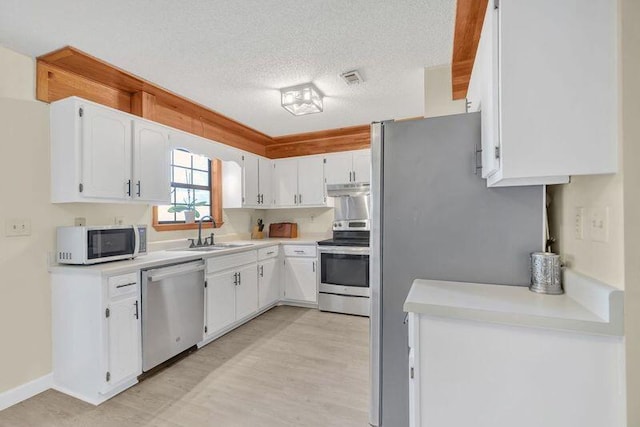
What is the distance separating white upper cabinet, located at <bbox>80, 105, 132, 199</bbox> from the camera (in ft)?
6.98

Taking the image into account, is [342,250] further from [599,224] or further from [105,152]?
[599,224]

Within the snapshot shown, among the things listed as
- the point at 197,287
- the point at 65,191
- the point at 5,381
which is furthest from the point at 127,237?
the point at 5,381

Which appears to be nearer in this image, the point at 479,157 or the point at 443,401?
the point at 443,401

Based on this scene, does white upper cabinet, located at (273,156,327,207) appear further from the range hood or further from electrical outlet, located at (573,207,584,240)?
electrical outlet, located at (573,207,584,240)

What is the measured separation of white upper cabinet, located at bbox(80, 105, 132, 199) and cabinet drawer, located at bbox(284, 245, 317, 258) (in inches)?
83.7

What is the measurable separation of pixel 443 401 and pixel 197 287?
226 centimetres

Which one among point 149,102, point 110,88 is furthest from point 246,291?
point 110,88

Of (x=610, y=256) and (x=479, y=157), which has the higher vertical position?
(x=479, y=157)

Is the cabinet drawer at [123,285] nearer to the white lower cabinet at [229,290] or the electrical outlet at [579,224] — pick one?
the white lower cabinet at [229,290]

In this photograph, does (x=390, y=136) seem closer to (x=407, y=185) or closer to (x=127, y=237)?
(x=407, y=185)

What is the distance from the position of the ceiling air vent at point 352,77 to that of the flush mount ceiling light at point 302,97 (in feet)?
1.07

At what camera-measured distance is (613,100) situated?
38.4 inches

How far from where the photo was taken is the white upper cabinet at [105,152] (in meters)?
2.13

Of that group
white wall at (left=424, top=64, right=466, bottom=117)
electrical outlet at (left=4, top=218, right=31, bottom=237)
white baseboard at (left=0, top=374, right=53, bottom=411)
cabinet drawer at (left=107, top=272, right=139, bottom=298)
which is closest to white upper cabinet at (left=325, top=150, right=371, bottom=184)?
white wall at (left=424, top=64, right=466, bottom=117)
